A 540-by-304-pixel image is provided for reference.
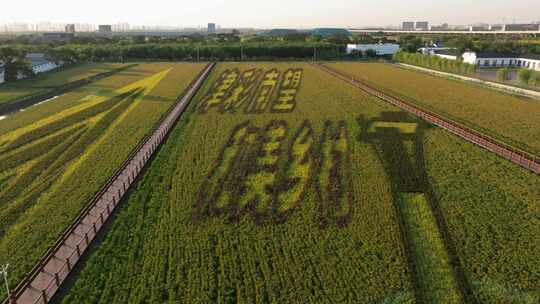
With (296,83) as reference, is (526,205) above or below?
below

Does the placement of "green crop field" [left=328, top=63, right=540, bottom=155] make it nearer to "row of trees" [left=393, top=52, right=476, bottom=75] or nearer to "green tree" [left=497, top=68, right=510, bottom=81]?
"green tree" [left=497, top=68, right=510, bottom=81]

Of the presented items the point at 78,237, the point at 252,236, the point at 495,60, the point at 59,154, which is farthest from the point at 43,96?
the point at 495,60

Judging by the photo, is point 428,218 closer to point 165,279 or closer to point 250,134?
point 165,279

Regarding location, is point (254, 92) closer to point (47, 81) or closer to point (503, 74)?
point (47, 81)

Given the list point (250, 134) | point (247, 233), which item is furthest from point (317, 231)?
point (250, 134)

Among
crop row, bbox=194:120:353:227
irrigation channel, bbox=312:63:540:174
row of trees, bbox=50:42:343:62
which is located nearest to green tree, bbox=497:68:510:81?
irrigation channel, bbox=312:63:540:174

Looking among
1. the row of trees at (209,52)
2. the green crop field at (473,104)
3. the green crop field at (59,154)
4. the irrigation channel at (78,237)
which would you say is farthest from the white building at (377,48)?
the irrigation channel at (78,237)
